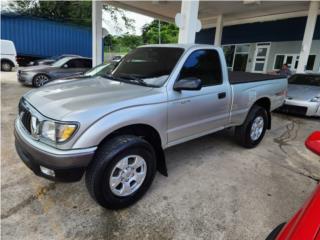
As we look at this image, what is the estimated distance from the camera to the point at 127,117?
2307 millimetres

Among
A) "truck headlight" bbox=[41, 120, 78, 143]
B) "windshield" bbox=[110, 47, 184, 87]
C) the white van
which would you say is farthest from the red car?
the white van

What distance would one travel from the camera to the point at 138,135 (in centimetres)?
270

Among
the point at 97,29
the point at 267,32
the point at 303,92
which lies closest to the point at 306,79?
the point at 303,92

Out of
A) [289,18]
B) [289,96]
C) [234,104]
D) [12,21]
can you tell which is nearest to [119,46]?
[12,21]

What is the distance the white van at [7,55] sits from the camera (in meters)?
14.4

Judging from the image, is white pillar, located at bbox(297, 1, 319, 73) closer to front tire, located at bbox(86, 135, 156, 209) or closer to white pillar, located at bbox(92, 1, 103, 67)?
white pillar, located at bbox(92, 1, 103, 67)

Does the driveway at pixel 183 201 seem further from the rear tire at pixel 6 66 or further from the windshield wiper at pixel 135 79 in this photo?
the rear tire at pixel 6 66

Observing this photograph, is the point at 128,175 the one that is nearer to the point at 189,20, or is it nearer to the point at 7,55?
the point at 189,20

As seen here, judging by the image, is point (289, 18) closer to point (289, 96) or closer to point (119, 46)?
point (289, 96)

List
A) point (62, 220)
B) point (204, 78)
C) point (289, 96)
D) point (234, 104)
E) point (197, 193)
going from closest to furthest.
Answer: point (62, 220), point (197, 193), point (204, 78), point (234, 104), point (289, 96)

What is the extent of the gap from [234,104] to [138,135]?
1841 mm

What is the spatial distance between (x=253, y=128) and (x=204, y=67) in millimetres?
1746

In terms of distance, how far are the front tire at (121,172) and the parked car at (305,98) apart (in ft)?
19.8

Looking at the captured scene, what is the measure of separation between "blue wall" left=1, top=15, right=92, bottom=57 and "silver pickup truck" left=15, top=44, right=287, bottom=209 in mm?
17010
